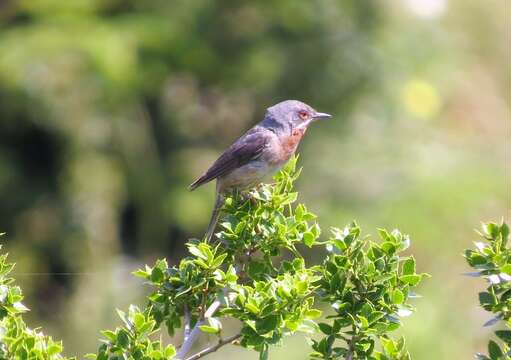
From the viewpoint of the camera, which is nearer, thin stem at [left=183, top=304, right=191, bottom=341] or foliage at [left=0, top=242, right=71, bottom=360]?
foliage at [left=0, top=242, right=71, bottom=360]

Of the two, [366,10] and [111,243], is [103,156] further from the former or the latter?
[366,10]

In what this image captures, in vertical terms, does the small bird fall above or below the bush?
above

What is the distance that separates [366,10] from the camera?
1147cm

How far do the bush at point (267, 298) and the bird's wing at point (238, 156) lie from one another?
5.47 feet

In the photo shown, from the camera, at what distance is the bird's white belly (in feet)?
17.1

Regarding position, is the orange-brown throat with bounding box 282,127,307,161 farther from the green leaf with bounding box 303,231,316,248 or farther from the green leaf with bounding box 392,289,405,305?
the green leaf with bounding box 392,289,405,305

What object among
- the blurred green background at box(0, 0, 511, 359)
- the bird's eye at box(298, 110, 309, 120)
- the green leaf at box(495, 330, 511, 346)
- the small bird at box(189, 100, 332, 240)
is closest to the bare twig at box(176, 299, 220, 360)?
the green leaf at box(495, 330, 511, 346)

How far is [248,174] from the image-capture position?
532 centimetres

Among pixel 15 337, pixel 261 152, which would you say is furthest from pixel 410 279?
pixel 261 152

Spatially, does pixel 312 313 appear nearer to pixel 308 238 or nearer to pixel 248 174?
pixel 308 238

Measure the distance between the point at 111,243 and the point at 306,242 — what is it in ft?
24.2

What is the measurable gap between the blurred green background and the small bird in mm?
4492

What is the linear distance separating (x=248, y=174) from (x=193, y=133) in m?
6.52

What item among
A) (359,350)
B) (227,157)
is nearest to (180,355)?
(359,350)
